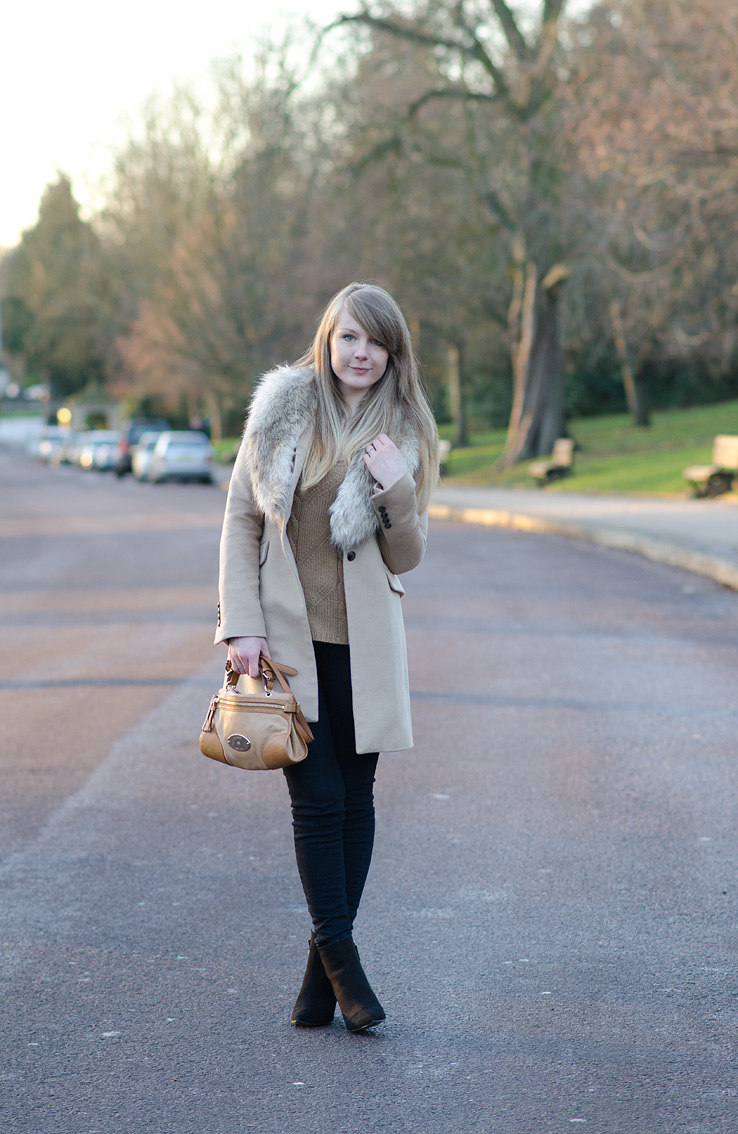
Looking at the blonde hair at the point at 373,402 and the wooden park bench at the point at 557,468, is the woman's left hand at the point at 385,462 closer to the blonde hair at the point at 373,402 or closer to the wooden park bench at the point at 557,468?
the blonde hair at the point at 373,402

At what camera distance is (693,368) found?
171 ft

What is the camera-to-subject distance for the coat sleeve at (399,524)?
3.55 meters

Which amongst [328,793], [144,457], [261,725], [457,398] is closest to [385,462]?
Answer: [261,725]

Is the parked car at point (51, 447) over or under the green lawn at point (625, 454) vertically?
under

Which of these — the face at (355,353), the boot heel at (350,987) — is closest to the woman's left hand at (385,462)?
the face at (355,353)

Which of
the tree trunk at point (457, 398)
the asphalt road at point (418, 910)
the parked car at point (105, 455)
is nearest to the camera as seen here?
the asphalt road at point (418, 910)

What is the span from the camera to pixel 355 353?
364 cm

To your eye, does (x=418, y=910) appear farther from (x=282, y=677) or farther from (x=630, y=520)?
(x=630, y=520)

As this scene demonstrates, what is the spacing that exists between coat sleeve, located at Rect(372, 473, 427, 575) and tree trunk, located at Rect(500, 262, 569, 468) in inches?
1163

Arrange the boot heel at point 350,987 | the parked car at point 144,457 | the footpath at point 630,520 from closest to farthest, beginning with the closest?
the boot heel at point 350,987
the footpath at point 630,520
the parked car at point 144,457

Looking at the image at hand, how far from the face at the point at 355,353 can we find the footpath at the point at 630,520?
988 cm

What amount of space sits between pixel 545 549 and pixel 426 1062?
Answer: 14150 millimetres

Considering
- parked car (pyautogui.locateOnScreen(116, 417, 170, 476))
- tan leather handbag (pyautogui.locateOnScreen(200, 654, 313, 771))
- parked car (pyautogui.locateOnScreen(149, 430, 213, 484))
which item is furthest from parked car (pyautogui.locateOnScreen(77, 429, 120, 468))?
tan leather handbag (pyautogui.locateOnScreen(200, 654, 313, 771))

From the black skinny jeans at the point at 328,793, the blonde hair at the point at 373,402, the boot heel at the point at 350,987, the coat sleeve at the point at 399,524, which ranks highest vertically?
the blonde hair at the point at 373,402
